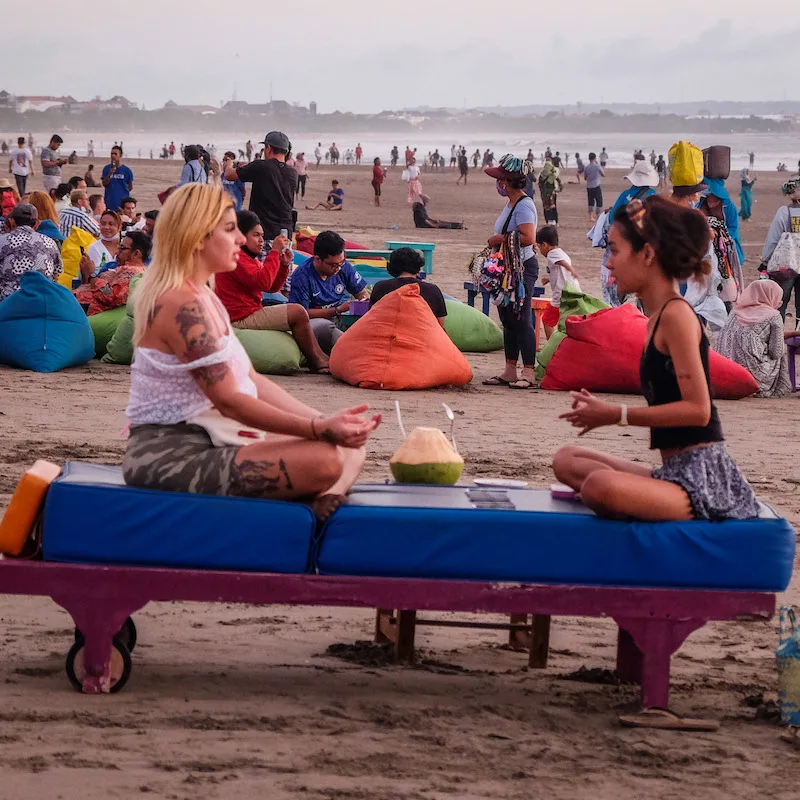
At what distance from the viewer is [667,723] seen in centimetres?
366

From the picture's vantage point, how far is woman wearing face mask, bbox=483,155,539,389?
896 centimetres

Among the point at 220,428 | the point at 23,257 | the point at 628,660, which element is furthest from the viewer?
the point at 23,257

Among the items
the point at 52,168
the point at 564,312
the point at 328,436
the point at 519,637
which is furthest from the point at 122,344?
the point at 52,168

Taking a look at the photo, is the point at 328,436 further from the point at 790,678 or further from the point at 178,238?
the point at 790,678

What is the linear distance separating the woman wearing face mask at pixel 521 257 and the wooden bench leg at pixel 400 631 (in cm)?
492

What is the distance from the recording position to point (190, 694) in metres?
3.79

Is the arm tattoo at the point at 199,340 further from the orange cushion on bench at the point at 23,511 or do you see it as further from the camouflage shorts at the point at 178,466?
the orange cushion on bench at the point at 23,511

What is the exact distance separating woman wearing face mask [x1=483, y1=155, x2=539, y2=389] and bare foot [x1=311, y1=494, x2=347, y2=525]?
5.36 metres

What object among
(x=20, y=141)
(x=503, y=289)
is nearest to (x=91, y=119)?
(x=20, y=141)

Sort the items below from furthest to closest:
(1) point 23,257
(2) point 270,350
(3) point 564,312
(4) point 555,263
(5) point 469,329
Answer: (5) point 469,329 → (4) point 555,263 → (1) point 23,257 → (3) point 564,312 → (2) point 270,350

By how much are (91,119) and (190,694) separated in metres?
196

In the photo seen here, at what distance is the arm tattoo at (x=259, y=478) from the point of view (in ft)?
12.1

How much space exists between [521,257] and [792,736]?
18.7 ft

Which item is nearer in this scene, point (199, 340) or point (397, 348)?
point (199, 340)
